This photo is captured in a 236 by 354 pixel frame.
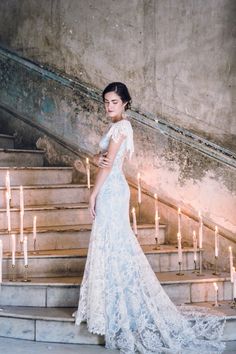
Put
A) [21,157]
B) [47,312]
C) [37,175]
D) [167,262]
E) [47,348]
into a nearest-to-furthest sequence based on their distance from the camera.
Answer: [47,348]
[47,312]
[167,262]
[37,175]
[21,157]

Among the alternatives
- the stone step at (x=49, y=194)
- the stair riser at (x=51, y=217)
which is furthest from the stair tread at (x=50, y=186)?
the stair riser at (x=51, y=217)

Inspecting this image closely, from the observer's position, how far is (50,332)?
374 centimetres

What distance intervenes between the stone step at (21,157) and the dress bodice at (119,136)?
7.05 feet

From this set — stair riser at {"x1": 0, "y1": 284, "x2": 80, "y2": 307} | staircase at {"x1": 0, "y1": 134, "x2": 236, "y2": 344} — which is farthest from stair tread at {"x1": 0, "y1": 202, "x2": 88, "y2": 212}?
stair riser at {"x1": 0, "y1": 284, "x2": 80, "y2": 307}

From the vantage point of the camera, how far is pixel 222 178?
475 centimetres

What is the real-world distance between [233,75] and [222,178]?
0.87 metres

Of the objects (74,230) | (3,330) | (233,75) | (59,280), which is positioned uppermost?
(233,75)

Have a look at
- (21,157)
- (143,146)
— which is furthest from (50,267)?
(21,157)

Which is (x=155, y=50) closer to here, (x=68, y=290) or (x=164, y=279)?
(x=164, y=279)

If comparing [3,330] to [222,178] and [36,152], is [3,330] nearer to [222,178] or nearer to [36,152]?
[222,178]

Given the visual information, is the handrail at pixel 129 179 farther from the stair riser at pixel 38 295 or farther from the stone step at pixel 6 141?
the stair riser at pixel 38 295

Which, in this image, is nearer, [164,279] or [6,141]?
[164,279]

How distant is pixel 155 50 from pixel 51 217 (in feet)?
6.00

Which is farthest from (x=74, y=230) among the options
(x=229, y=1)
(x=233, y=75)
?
(x=229, y=1)
